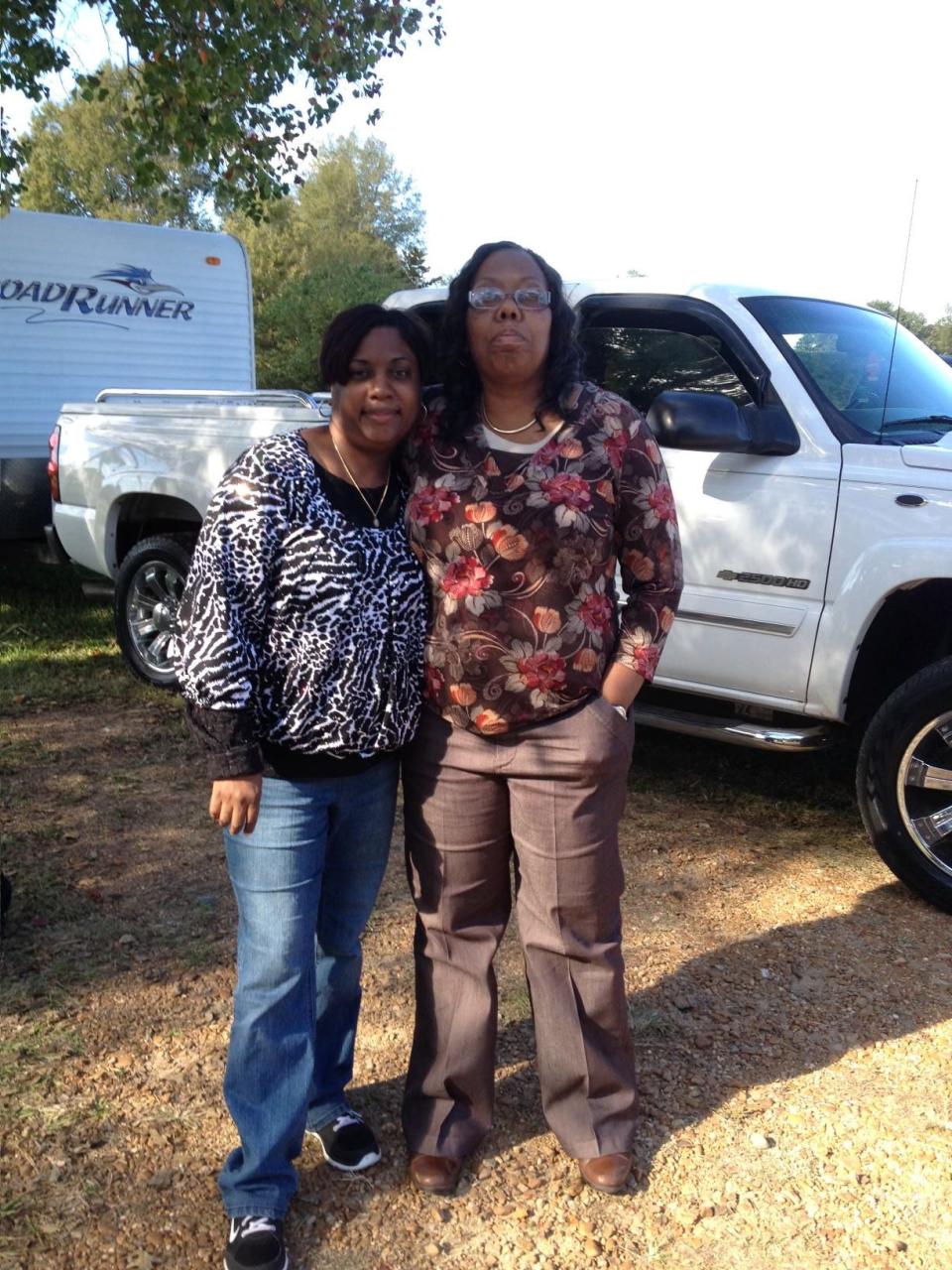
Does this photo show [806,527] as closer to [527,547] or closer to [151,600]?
[527,547]

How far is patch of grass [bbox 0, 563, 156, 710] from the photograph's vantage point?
267 inches

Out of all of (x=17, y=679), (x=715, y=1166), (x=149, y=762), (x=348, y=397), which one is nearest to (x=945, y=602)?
(x=715, y=1166)

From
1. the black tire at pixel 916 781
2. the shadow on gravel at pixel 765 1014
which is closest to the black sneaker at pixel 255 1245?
the shadow on gravel at pixel 765 1014

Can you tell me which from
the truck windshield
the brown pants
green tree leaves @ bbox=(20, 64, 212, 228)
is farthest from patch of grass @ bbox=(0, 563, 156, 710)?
green tree leaves @ bbox=(20, 64, 212, 228)

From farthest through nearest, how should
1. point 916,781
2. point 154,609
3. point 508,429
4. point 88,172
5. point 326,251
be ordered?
point 88,172 → point 326,251 → point 154,609 → point 916,781 → point 508,429

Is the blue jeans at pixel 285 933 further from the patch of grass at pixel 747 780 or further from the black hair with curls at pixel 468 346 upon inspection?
the patch of grass at pixel 747 780

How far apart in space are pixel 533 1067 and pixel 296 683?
1.42 metres

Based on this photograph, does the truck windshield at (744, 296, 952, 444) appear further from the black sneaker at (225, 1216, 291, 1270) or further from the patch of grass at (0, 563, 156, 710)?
the patch of grass at (0, 563, 156, 710)

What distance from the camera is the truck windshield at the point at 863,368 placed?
440 cm

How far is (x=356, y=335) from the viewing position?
7.85 ft

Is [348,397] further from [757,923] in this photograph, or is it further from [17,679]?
[17,679]

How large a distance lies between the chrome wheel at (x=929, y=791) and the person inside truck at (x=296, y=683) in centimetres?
213

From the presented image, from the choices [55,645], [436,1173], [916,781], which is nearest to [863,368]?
[916,781]

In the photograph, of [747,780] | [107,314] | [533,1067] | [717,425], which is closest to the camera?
[533,1067]
